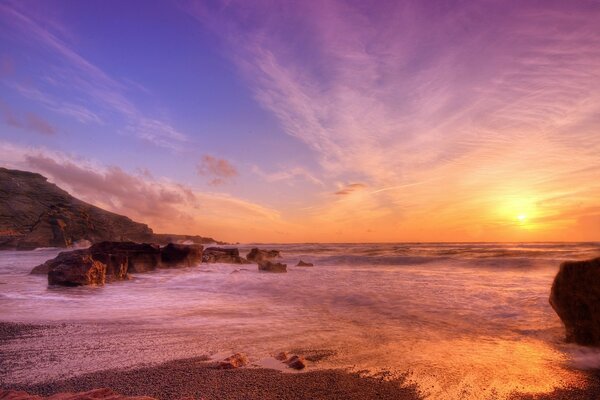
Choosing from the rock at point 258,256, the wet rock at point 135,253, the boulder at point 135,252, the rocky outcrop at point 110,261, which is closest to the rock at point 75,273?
the rocky outcrop at point 110,261

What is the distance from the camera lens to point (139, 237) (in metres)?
78.9

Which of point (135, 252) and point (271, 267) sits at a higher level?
point (135, 252)

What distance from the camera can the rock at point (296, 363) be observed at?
4.16m

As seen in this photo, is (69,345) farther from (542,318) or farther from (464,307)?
(542,318)

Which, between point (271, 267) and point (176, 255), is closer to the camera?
point (271, 267)

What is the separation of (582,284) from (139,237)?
84.9m

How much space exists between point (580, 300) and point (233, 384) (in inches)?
217

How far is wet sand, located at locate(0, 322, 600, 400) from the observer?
3395mm

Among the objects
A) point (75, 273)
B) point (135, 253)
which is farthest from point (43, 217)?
point (75, 273)

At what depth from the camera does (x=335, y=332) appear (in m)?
6.04

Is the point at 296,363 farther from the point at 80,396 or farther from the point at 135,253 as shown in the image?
the point at 135,253

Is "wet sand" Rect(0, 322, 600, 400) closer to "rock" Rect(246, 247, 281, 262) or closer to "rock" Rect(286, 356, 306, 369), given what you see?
"rock" Rect(286, 356, 306, 369)

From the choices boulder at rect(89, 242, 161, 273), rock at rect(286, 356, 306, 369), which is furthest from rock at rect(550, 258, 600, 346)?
boulder at rect(89, 242, 161, 273)

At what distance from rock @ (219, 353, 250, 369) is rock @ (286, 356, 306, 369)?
0.56 metres
